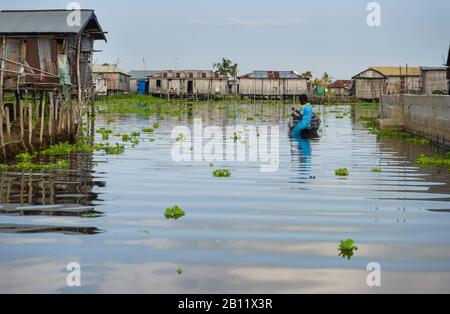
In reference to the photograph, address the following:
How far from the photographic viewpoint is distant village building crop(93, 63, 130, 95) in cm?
9562

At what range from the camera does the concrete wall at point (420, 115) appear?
21.5 meters

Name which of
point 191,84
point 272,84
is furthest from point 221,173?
point 191,84

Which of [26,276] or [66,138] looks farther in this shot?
[66,138]

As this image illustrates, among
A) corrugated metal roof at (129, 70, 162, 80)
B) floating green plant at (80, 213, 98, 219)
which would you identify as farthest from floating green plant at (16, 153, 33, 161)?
corrugated metal roof at (129, 70, 162, 80)

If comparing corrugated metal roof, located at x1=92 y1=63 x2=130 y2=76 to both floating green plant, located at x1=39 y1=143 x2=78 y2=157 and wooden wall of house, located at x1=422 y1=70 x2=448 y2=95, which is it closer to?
wooden wall of house, located at x1=422 y1=70 x2=448 y2=95

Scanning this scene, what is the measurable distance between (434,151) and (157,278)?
1621cm

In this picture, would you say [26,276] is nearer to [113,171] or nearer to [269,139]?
[113,171]

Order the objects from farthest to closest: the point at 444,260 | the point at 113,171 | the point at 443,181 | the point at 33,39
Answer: the point at 33,39, the point at 113,171, the point at 443,181, the point at 444,260

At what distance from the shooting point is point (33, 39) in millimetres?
33156

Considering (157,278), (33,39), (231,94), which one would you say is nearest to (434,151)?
(157,278)

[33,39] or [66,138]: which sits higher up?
[33,39]

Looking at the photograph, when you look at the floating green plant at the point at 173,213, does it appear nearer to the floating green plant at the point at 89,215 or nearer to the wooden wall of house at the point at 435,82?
the floating green plant at the point at 89,215

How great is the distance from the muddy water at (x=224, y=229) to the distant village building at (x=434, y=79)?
179ft

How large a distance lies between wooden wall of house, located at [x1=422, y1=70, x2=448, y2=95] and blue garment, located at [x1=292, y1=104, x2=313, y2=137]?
44074mm
